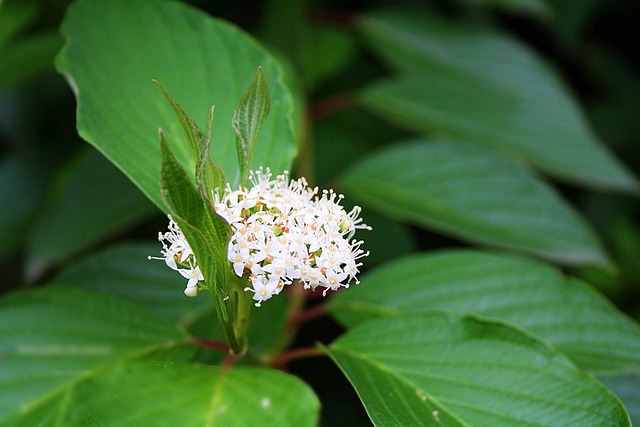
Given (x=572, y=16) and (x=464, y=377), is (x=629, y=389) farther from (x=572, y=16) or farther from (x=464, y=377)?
(x=572, y=16)

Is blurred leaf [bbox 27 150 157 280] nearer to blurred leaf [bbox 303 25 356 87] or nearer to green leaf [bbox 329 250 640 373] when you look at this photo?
green leaf [bbox 329 250 640 373]

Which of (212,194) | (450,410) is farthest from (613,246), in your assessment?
(212,194)

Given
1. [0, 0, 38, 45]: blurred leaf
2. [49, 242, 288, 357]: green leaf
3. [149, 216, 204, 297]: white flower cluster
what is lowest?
[49, 242, 288, 357]: green leaf

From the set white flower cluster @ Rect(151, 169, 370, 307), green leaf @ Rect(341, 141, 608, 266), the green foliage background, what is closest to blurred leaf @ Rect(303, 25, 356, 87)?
the green foliage background

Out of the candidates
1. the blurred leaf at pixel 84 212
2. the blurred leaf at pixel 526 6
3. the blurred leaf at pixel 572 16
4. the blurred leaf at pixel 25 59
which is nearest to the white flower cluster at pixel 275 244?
the blurred leaf at pixel 84 212

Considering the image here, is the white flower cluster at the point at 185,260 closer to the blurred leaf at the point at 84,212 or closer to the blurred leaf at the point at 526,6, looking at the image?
the blurred leaf at the point at 84,212
